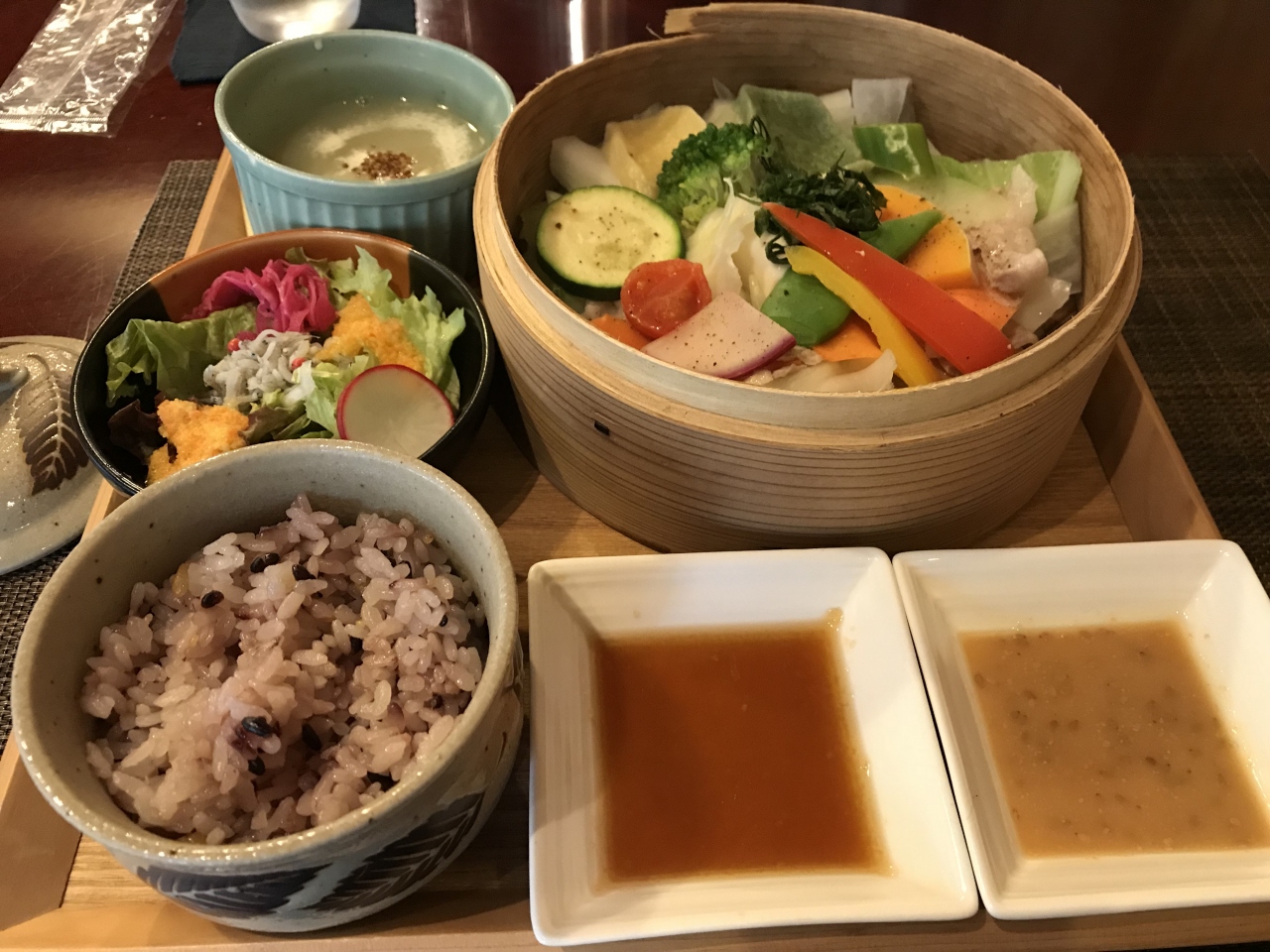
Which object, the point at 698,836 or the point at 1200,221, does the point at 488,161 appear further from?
the point at 1200,221

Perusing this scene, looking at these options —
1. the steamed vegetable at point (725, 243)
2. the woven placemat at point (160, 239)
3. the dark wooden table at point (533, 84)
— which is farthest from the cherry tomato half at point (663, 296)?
the dark wooden table at point (533, 84)

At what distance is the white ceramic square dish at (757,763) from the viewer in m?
1.07

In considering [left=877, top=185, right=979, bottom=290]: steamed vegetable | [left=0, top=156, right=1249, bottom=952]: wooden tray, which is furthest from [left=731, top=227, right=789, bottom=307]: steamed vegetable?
[left=0, top=156, right=1249, bottom=952]: wooden tray

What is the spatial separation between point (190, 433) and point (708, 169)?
103 centimetres

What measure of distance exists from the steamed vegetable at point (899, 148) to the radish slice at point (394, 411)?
984 millimetres

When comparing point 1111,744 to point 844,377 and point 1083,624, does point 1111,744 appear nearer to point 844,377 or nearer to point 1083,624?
point 1083,624

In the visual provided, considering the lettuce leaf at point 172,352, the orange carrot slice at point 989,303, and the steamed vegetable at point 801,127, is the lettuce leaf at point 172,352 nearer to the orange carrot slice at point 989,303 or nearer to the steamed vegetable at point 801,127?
the steamed vegetable at point 801,127

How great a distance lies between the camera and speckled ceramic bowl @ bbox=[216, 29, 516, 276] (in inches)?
66.3

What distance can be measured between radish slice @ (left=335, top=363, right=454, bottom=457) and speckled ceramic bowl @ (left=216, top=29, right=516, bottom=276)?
1.19 feet

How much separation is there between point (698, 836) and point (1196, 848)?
2.13 ft

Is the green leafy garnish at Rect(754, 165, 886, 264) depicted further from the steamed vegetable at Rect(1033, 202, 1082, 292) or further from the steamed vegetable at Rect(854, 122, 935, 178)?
the steamed vegetable at Rect(1033, 202, 1082, 292)

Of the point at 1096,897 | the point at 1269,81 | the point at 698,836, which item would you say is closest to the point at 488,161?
the point at 698,836

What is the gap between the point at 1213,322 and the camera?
220 cm

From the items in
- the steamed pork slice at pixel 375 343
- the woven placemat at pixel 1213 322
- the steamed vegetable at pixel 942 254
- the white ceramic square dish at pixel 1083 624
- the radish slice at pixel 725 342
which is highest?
the steamed vegetable at pixel 942 254
